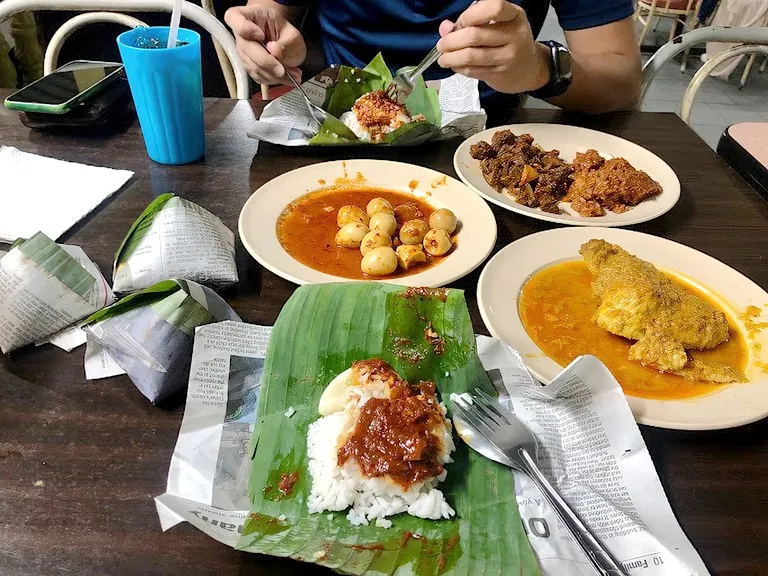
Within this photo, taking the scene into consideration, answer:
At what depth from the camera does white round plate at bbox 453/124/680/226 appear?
1509 millimetres

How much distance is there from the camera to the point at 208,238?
1.21m

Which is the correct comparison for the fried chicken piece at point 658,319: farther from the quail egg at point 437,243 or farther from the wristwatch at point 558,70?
the wristwatch at point 558,70

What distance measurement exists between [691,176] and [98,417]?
1.71 metres

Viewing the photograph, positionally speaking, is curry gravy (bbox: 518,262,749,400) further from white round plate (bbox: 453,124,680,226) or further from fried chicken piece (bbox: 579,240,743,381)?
white round plate (bbox: 453,124,680,226)

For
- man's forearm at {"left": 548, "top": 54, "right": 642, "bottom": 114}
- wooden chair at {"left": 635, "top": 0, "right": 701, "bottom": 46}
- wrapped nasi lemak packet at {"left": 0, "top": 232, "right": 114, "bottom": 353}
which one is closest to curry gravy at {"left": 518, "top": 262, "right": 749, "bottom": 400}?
wrapped nasi lemak packet at {"left": 0, "top": 232, "right": 114, "bottom": 353}

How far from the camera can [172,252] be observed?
3.75ft

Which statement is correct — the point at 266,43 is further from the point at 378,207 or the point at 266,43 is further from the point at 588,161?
the point at 588,161

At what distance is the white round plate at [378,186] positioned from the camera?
124cm

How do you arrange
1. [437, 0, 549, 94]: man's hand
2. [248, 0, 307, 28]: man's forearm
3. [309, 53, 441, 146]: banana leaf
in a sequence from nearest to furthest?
[437, 0, 549, 94]: man's hand
[309, 53, 441, 146]: banana leaf
[248, 0, 307, 28]: man's forearm

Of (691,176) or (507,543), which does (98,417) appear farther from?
(691,176)

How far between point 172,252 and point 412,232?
0.55m

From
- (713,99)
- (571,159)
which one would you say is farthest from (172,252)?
(713,99)

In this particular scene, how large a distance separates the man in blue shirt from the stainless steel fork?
1.13 meters

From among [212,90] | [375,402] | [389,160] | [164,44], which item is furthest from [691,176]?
[212,90]
